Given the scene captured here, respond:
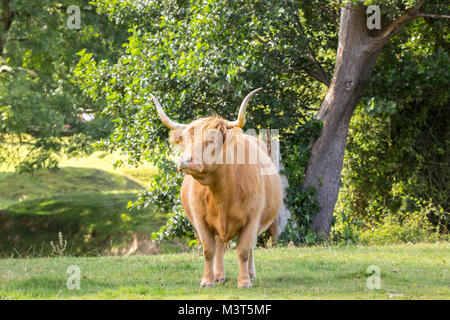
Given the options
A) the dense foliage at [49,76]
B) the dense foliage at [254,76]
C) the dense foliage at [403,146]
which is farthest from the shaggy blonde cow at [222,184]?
the dense foliage at [49,76]

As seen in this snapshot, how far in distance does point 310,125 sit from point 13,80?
31.8ft

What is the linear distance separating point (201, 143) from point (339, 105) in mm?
7652

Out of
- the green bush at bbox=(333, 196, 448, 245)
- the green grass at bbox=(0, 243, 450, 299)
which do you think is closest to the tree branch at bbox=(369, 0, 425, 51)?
the green bush at bbox=(333, 196, 448, 245)

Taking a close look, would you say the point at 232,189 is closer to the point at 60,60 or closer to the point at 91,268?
the point at 91,268

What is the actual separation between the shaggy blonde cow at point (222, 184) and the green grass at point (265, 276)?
528 millimetres

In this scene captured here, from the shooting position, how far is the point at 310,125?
13.4 metres

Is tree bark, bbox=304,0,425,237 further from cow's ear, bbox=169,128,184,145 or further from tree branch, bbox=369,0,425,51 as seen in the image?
cow's ear, bbox=169,128,184,145

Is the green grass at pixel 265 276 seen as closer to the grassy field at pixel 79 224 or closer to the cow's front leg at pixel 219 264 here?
the cow's front leg at pixel 219 264

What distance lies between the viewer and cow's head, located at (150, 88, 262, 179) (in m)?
6.11

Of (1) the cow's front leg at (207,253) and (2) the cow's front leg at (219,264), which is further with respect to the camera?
(2) the cow's front leg at (219,264)

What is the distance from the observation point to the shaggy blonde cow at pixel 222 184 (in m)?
6.38

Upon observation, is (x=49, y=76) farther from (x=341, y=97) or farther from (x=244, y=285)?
(x=244, y=285)

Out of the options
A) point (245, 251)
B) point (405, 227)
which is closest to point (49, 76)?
point (405, 227)
